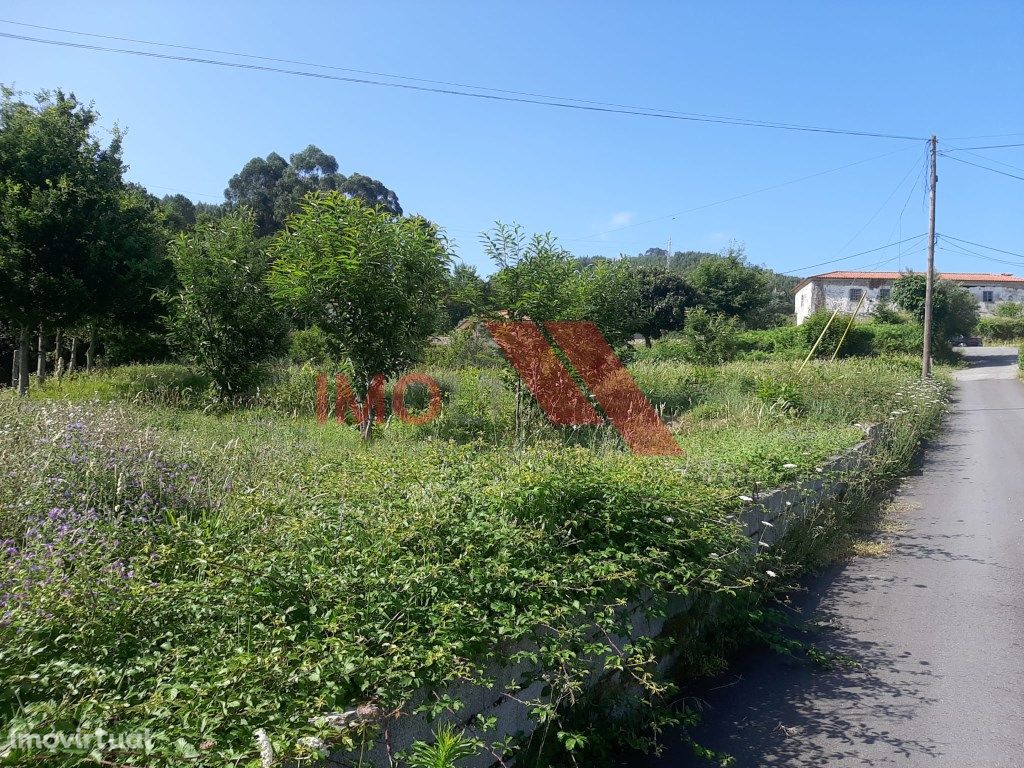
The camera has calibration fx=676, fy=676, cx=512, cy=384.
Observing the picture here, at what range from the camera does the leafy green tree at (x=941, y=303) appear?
36750 millimetres

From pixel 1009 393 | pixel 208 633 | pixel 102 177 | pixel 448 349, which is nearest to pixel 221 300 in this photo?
pixel 102 177

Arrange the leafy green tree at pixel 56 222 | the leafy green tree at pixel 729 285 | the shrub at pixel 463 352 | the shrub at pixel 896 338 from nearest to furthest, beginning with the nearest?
the leafy green tree at pixel 56 222 → the shrub at pixel 463 352 → the shrub at pixel 896 338 → the leafy green tree at pixel 729 285

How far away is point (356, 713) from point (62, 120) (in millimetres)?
12541

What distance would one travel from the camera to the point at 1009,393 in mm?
21953

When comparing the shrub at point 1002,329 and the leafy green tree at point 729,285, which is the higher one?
the leafy green tree at point 729,285

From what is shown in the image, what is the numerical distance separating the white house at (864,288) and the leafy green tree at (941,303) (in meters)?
11.1

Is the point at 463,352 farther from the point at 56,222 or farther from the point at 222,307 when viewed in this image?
the point at 56,222

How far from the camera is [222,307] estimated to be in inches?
450

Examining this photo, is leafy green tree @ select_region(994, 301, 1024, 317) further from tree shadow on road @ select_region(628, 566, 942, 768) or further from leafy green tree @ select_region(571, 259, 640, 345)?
tree shadow on road @ select_region(628, 566, 942, 768)

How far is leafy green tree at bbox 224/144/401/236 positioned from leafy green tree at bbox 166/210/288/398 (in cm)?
3633

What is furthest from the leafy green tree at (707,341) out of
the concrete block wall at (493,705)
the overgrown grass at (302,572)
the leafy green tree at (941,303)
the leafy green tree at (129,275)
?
the concrete block wall at (493,705)

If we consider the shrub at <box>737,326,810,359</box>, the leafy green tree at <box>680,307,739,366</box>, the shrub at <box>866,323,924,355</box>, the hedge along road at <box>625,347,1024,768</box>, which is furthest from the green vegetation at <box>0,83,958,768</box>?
the shrub at <box>866,323,924,355</box>

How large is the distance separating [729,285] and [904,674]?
39178mm

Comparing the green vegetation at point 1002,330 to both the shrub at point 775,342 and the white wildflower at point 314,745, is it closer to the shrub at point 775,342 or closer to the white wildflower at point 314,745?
the shrub at point 775,342
